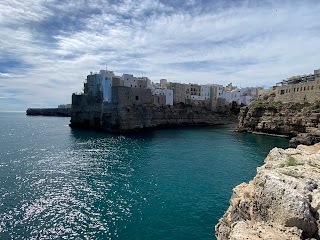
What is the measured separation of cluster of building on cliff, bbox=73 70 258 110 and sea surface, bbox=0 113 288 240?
34.2 meters

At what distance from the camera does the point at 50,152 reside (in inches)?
1842

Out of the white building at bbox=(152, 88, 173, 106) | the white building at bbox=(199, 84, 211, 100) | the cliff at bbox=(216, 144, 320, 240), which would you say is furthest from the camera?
the white building at bbox=(199, 84, 211, 100)

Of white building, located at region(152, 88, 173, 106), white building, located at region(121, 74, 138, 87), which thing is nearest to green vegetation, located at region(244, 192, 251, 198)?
white building, located at region(121, 74, 138, 87)

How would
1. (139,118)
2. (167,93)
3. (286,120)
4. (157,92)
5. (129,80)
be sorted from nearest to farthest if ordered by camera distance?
1. (286,120)
2. (139,118)
3. (129,80)
4. (157,92)
5. (167,93)

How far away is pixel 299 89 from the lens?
2822 inches

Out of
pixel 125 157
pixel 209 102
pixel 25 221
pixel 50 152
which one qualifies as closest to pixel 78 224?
pixel 25 221

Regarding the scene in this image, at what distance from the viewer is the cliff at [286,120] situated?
53.6 metres

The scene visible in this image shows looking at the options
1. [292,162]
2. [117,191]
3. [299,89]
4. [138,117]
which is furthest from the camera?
[138,117]

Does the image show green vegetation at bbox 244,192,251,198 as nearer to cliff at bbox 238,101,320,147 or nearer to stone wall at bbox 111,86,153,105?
cliff at bbox 238,101,320,147

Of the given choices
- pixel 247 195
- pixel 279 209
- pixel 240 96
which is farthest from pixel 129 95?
pixel 240 96

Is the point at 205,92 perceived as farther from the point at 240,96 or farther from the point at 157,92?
the point at 157,92

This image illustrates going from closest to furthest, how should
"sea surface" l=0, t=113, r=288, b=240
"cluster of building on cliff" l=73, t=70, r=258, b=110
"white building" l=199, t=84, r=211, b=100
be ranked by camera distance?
"sea surface" l=0, t=113, r=288, b=240
"cluster of building on cliff" l=73, t=70, r=258, b=110
"white building" l=199, t=84, r=211, b=100

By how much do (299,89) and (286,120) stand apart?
10834 millimetres

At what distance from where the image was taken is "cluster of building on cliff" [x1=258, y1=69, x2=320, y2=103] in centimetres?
6594
